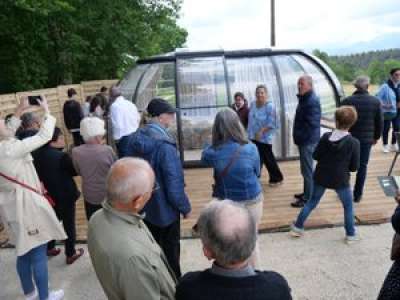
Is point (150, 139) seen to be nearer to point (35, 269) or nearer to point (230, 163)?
point (230, 163)

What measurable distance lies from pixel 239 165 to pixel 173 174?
2.00 feet

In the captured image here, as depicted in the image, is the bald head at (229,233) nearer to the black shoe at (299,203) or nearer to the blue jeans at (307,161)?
the blue jeans at (307,161)

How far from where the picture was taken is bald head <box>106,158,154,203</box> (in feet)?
6.46

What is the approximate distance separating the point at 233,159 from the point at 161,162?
65cm

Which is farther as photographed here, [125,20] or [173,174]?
[125,20]

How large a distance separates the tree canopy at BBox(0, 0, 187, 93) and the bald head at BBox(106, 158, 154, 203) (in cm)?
1204

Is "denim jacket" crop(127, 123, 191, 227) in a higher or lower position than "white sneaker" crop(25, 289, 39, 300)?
higher

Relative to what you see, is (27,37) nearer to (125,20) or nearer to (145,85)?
(125,20)

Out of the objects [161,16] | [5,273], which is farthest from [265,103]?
[161,16]

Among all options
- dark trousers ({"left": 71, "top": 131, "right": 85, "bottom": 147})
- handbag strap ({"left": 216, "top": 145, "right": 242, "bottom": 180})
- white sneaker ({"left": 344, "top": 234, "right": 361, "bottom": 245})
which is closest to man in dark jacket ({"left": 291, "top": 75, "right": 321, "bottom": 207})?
white sneaker ({"left": 344, "top": 234, "right": 361, "bottom": 245})

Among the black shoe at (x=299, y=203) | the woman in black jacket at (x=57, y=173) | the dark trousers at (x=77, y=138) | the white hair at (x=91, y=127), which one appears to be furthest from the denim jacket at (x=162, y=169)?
the dark trousers at (x=77, y=138)

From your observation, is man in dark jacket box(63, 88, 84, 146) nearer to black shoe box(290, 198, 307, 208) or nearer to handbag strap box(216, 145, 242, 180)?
black shoe box(290, 198, 307, 208)

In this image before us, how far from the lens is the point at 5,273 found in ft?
14.7

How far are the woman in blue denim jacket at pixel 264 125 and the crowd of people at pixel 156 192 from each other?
0.02 meters
